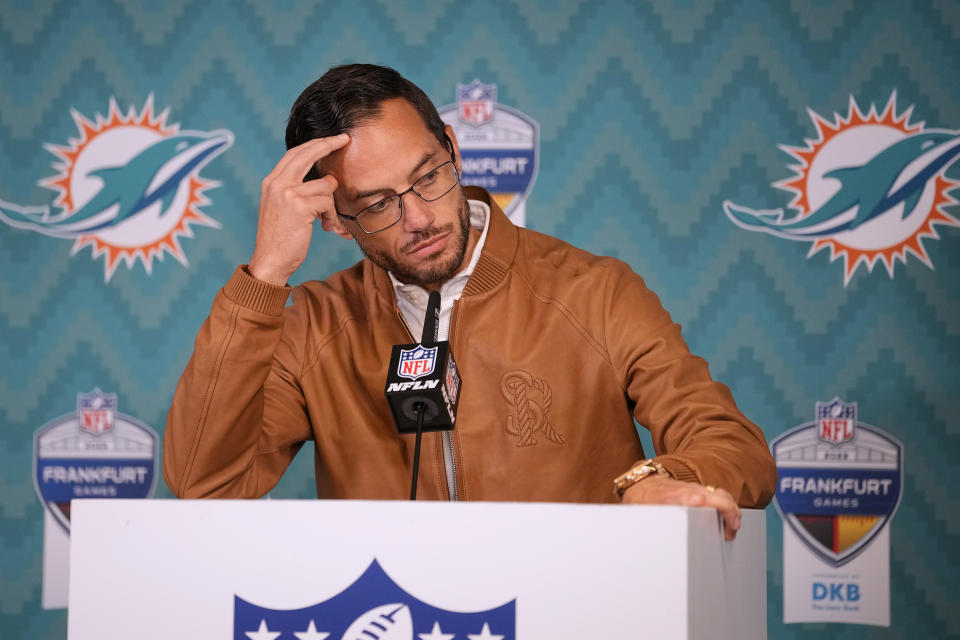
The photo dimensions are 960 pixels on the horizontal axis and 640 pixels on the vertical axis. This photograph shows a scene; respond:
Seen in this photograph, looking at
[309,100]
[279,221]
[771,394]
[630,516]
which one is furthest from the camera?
[771,394]

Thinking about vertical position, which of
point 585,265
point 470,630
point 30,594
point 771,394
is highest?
point 585,265

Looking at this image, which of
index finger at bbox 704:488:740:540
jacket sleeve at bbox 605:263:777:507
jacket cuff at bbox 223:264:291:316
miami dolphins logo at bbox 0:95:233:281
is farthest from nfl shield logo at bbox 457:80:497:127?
index finger at bbox 704:488:740:540

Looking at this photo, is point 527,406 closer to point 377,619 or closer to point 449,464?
point 449,464

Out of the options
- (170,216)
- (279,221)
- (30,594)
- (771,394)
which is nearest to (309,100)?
(279,221)

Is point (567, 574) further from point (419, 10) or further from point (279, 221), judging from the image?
point (419, 10)

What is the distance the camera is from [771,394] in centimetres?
215

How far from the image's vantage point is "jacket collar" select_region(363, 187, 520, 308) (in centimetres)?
158

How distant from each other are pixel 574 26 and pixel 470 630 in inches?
67.3

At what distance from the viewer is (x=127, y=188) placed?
237 centimetres

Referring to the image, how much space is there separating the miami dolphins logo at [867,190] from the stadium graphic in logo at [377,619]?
5.02 feet

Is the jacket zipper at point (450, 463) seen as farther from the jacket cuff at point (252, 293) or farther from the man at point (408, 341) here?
the jacket cuff at point (252, 293)

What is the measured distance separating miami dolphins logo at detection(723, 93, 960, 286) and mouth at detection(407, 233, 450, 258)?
2.94ft

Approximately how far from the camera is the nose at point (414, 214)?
150cm

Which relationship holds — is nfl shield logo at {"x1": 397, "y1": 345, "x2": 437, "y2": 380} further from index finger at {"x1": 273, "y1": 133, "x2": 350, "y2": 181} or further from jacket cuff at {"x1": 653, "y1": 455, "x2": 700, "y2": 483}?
index finger at {"x1": 273, "y1": 133, "x2": 350, "y2": 181}
